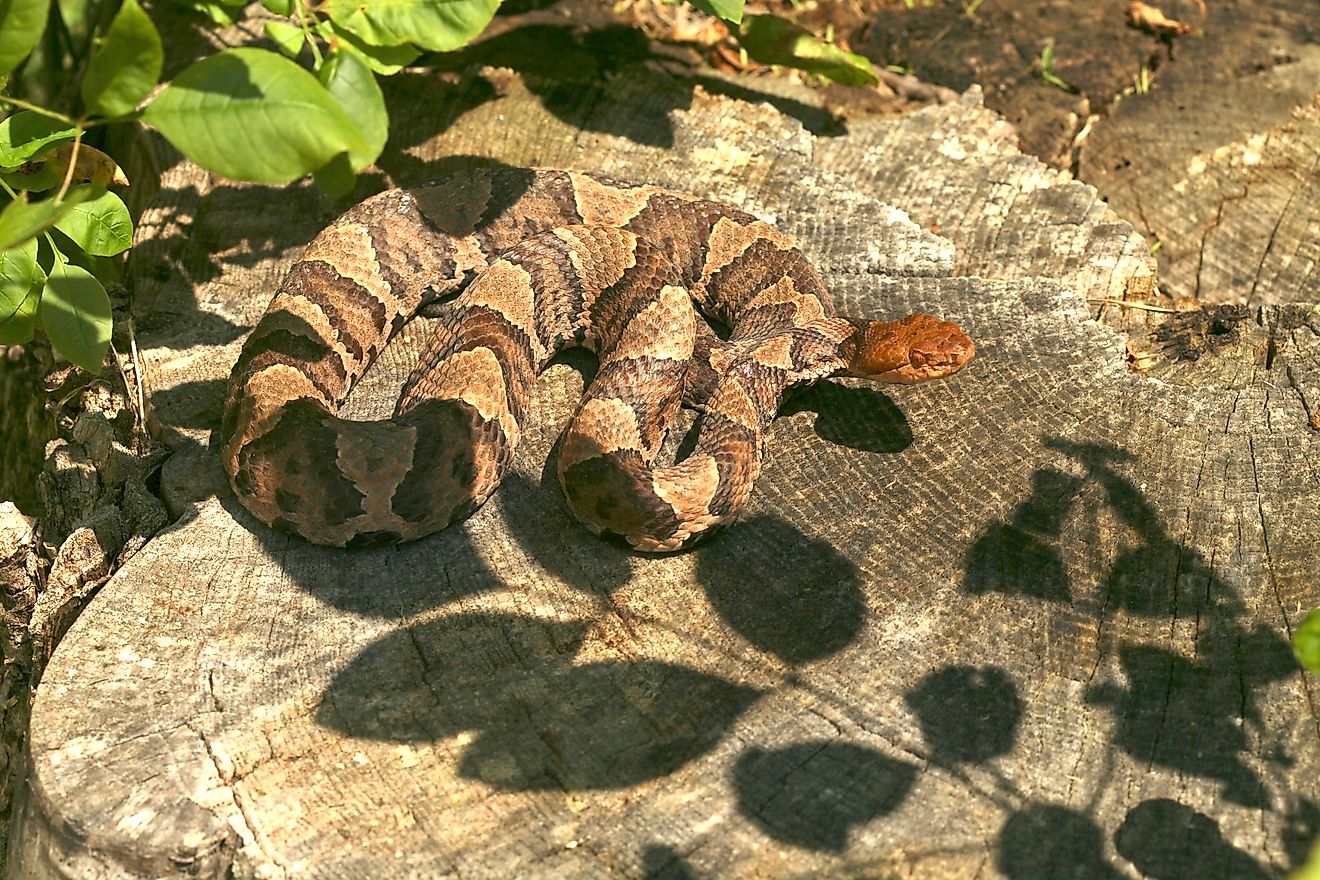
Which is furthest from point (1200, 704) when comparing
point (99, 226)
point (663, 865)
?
point (99, 226)

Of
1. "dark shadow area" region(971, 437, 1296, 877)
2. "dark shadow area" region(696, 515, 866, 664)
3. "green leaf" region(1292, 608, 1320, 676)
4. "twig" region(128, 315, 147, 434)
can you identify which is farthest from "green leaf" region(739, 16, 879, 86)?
"green leaf" region(1292, 608, 1320, 676)

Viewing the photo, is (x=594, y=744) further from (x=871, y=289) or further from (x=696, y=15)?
(x=696, y=15)

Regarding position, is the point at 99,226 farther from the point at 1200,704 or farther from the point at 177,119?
the point at 1200,704

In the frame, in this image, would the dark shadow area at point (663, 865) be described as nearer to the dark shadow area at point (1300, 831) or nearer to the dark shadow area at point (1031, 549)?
the dark shadow area at point (1031, 549)

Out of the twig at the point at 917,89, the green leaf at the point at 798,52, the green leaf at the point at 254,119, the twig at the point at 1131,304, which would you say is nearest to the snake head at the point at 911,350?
the twig at the point at 1131,304

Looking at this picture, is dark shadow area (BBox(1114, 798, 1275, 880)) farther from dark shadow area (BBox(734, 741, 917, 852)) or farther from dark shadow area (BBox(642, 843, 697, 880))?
dark shadow area (BBox(642, 843, 697, 880))
